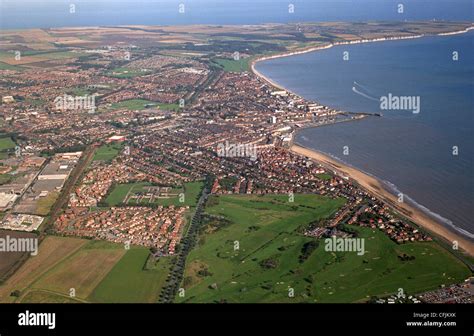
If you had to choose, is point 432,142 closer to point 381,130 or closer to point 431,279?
point 381,130

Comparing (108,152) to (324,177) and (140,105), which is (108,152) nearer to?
(140,105)

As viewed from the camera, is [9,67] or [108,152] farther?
[9,67]

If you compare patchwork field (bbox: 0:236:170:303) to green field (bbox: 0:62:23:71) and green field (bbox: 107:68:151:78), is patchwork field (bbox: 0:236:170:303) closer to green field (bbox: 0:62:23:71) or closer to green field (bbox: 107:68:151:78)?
green field (bbox: 107:68:151:78)

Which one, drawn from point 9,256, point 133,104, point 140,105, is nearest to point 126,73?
point 133,104

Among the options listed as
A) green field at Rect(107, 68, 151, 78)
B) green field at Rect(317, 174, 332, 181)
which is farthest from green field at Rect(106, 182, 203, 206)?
green field at Rect(107, 68, 151, 78)

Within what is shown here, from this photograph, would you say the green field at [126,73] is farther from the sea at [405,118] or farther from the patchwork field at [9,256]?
the patchwork field at [9,256]
